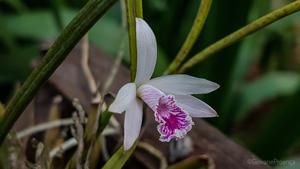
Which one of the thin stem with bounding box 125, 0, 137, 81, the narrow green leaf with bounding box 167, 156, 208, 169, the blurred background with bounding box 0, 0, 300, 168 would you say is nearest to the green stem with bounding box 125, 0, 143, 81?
the thin stem with bounding box 125, 0, 137, 81

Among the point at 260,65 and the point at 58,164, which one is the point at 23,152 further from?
the point at 260,65

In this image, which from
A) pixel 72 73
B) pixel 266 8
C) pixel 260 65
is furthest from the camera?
pixel 260 65

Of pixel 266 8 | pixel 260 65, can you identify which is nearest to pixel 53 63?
pixel 266 8

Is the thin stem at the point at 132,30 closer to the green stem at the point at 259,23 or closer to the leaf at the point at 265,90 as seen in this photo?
the green stem at the point at 259,23

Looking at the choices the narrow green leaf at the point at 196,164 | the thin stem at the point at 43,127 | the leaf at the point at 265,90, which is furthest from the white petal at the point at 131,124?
the leaf at the point at 265,90

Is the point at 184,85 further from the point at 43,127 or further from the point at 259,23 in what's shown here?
the point at 43,127

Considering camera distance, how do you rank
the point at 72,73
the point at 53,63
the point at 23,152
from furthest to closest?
1. the point at 72,73
2. the point at 23,152
3. the point at 53,63

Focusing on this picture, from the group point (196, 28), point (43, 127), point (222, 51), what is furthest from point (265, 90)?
point (196, 28)
